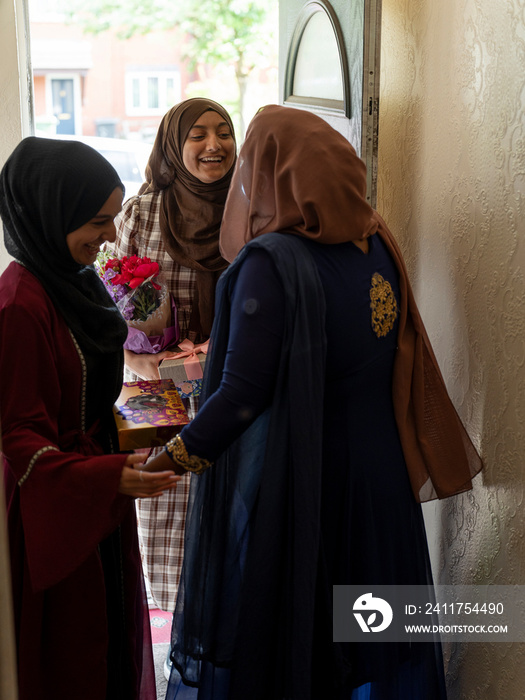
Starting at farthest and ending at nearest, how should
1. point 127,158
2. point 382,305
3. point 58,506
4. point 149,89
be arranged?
1. point 149,89
2. point 127,158
3. point 382,305
4. point 58,506

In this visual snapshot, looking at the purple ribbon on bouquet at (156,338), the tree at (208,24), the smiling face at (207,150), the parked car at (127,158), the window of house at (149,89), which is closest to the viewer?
the purple ribbon on bouquet at (156,338)

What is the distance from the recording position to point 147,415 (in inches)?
59.3

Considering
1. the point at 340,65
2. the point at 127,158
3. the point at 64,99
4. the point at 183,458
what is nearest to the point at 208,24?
the point at 64,99

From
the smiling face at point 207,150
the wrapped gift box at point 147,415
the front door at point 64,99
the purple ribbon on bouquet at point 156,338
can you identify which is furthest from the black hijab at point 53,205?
the front door at point 64,99

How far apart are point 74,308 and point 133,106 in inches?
460

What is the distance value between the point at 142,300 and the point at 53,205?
0.74 metres

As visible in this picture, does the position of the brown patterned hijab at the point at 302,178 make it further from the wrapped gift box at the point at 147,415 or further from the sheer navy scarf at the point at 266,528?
the wrapped gift box at the point at 147,415

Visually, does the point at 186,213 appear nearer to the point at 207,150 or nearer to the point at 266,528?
the point at 207,150

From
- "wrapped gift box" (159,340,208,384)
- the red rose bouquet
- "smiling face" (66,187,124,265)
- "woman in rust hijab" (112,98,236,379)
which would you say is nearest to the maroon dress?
"smiling face" (66,187,124,265)

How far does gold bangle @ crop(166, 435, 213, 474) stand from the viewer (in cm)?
137

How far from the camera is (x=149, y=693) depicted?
1.73m

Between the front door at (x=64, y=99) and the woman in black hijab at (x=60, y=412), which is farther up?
the front door at (x=64, y=99)

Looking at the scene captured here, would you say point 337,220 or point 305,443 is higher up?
point 337,220

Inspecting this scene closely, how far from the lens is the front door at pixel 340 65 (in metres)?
2.07
